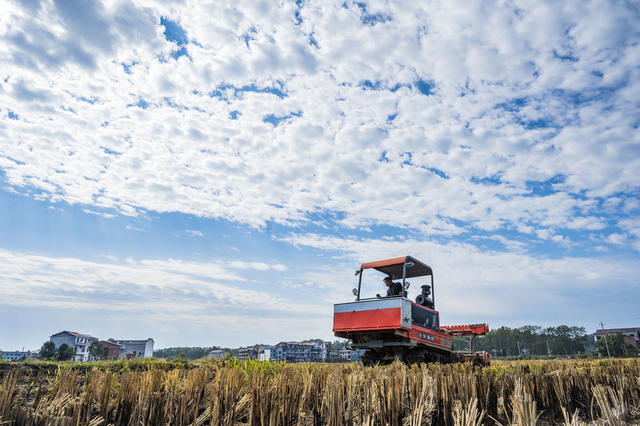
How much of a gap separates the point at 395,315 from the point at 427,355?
283cm

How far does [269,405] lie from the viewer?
2.41 metres

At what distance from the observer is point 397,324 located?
30.5 feet

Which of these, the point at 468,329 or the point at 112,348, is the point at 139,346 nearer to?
the point at 112,348

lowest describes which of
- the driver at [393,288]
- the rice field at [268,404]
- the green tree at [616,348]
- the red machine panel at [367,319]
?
the green tree at [616,348]

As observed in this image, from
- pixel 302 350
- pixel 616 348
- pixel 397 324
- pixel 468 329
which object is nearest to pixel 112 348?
pixel 302 350

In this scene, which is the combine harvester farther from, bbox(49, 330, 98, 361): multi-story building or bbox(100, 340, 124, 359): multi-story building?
bbox(100, 340, 124, 359): multi-story building

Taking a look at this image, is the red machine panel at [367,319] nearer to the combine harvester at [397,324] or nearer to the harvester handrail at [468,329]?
the combine harvester at [397,324]

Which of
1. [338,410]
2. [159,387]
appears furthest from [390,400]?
[159,387]

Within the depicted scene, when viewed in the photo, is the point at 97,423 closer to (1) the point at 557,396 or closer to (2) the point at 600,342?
(1) the point at 557,396

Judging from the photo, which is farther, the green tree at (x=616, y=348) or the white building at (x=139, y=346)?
the white building at (x=139, y=346)

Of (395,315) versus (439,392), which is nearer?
(439,392)

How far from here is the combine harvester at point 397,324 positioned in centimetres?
961

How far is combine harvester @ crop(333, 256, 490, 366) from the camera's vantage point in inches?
378

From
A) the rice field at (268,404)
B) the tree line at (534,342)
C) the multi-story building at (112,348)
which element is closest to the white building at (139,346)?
the multi-story building at (112,348)
